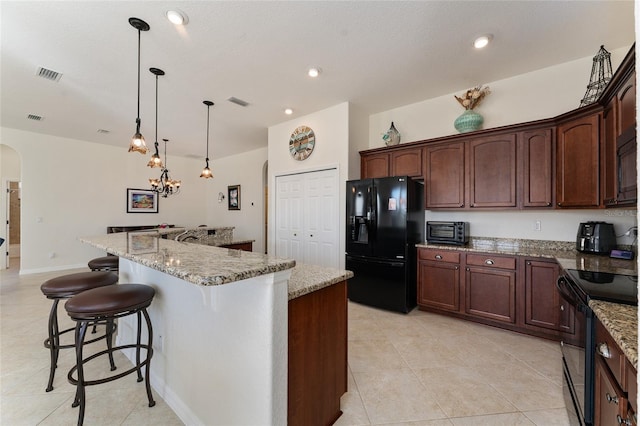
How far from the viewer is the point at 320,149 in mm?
4109

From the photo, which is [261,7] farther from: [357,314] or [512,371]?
[512,371]

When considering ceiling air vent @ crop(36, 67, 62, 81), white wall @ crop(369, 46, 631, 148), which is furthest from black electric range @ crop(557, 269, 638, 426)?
ceiling air vent @ crop(36, 67, 62, 81)

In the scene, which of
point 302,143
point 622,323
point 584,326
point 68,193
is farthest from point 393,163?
point 68,193

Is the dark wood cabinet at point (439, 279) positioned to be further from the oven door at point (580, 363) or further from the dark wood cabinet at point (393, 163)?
the oven door at point (580, 363)

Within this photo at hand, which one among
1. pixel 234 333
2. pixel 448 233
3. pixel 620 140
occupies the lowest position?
pixel 234 333

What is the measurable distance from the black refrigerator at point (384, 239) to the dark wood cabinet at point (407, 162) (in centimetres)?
21

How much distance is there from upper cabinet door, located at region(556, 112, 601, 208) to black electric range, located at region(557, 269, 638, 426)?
40.7 inches

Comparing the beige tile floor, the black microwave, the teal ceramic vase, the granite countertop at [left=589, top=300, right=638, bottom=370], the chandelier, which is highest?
the teal ceramic vase

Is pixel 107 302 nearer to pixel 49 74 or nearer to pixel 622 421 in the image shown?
pixel 622 421

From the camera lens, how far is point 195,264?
1.11m

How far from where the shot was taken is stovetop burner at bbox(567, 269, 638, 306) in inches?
47.8

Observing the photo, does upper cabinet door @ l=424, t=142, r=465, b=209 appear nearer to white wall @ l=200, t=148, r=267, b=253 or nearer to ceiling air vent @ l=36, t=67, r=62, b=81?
white wall @ l=200, t=148, r=267, b=253

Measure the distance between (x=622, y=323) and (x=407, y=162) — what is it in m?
2.86

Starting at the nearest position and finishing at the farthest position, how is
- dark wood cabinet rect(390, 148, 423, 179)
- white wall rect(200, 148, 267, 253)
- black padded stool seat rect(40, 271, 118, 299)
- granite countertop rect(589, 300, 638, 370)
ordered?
1. granite countertop rect(589, 300, 638, 370)
2. black padded stool seat rect(40, 271, 118, 299)
3. dark wood cabinet rect(390, 148, 423, 179)
4. white wall rect(200, 148, 267, 253)
